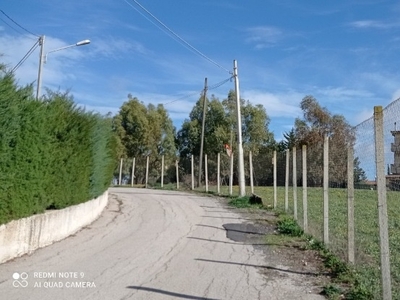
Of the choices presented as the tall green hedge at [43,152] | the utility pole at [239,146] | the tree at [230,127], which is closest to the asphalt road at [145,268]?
the tall green hedge at [43,152]

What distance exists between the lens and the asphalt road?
686 cm

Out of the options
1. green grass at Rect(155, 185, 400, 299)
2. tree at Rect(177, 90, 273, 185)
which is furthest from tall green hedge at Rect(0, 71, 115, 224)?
tree at Rect(177, 90, 273, 185)

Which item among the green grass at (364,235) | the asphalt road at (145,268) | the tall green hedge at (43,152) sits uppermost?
the tall green hedge at (43,152)

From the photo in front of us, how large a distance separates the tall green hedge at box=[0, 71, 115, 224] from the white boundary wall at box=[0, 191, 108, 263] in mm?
176

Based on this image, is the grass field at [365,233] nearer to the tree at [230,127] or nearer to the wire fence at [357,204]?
the wire fence at [357,204]

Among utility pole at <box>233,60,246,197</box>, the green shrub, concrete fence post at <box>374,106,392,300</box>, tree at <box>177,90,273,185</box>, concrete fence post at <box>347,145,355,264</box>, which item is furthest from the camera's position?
tree at <box>177,90,273,185</box>

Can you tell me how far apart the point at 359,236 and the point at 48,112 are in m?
7.20

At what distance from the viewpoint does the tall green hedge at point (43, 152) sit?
8344mm

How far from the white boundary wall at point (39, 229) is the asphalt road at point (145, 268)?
20 centimetres

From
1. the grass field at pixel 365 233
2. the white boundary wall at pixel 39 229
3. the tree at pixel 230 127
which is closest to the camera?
the grass field at pixel 365 233

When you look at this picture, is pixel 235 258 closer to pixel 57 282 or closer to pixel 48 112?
pixel 57 282

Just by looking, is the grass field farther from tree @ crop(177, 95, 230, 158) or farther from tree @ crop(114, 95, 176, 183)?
tree @ crop(177, 95, 230, 158)

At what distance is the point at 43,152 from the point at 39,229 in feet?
5.12

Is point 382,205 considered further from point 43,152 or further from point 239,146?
point 239,146
